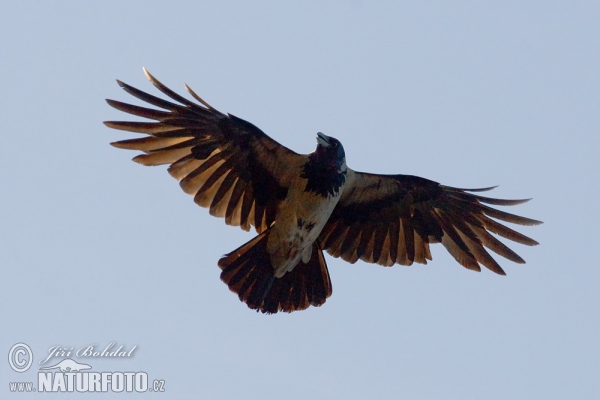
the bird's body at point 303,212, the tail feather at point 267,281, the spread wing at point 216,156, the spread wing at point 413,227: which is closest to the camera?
the spread wing at point 216,156

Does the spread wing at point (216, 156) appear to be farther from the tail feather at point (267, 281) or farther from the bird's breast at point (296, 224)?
the tail feather at point (267, 281)

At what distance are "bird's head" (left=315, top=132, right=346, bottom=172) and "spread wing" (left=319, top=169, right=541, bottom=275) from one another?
2.49 ft

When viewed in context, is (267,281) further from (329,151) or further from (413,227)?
(413,227)

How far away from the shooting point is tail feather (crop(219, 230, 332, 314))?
12.3 metres

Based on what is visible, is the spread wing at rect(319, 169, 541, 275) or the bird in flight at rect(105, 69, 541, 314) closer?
the bird in flight at rect(105, 69, 541, 314)

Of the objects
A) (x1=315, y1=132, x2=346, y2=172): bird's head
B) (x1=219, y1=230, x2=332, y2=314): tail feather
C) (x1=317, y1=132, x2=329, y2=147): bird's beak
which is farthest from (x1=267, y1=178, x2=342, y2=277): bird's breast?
(x1=317, y1=132, x2=329, y2=147): bird's beak

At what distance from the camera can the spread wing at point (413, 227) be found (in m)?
12.8

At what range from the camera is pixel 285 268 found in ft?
40.7

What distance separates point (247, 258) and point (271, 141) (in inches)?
52.8

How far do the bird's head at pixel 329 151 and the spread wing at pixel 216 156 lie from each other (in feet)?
0.80

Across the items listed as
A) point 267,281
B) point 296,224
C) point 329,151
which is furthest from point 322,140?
point 267,281

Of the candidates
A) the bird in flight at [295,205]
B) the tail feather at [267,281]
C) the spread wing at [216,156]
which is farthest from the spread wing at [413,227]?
the spread wing at [216,156]

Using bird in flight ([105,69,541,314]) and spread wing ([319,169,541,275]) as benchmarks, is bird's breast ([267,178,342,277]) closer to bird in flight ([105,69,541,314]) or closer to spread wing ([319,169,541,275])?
bird in flight ([105,69,541,314])

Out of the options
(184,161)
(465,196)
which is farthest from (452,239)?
(184,161)
